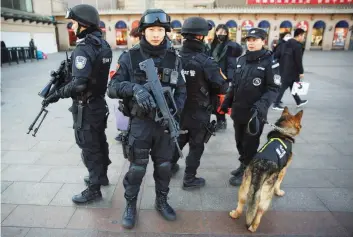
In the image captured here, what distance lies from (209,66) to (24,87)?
869cm

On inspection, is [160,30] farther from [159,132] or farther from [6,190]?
[6,190]

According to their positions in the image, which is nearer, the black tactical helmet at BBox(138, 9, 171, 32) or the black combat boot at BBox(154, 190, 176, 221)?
the black tactical helmet at BBox(138, 9, 171, 32)

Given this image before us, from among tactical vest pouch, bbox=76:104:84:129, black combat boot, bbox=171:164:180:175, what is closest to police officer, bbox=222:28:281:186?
black combat boot, bbox=171:164:180:175

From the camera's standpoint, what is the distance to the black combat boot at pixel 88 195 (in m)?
3.05

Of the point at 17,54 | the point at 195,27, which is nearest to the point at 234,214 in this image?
the point at 195,27

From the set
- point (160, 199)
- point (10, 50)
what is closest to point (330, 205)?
point (160, 199)

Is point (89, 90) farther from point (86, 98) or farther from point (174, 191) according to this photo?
point (174, 191)

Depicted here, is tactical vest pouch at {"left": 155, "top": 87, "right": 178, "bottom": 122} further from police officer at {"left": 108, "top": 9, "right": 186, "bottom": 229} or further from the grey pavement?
the grey pavement

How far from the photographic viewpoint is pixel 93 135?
295cm

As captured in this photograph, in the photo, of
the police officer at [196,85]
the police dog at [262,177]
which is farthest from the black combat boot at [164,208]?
the police dog at [262,177]

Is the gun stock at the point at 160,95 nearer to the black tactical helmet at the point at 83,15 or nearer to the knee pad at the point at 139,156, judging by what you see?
the knee pad at the point at 139,156

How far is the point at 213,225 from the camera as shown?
275 cm

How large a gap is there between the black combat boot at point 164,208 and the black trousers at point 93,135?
772mm

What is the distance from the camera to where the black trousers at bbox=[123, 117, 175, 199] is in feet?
8.34
